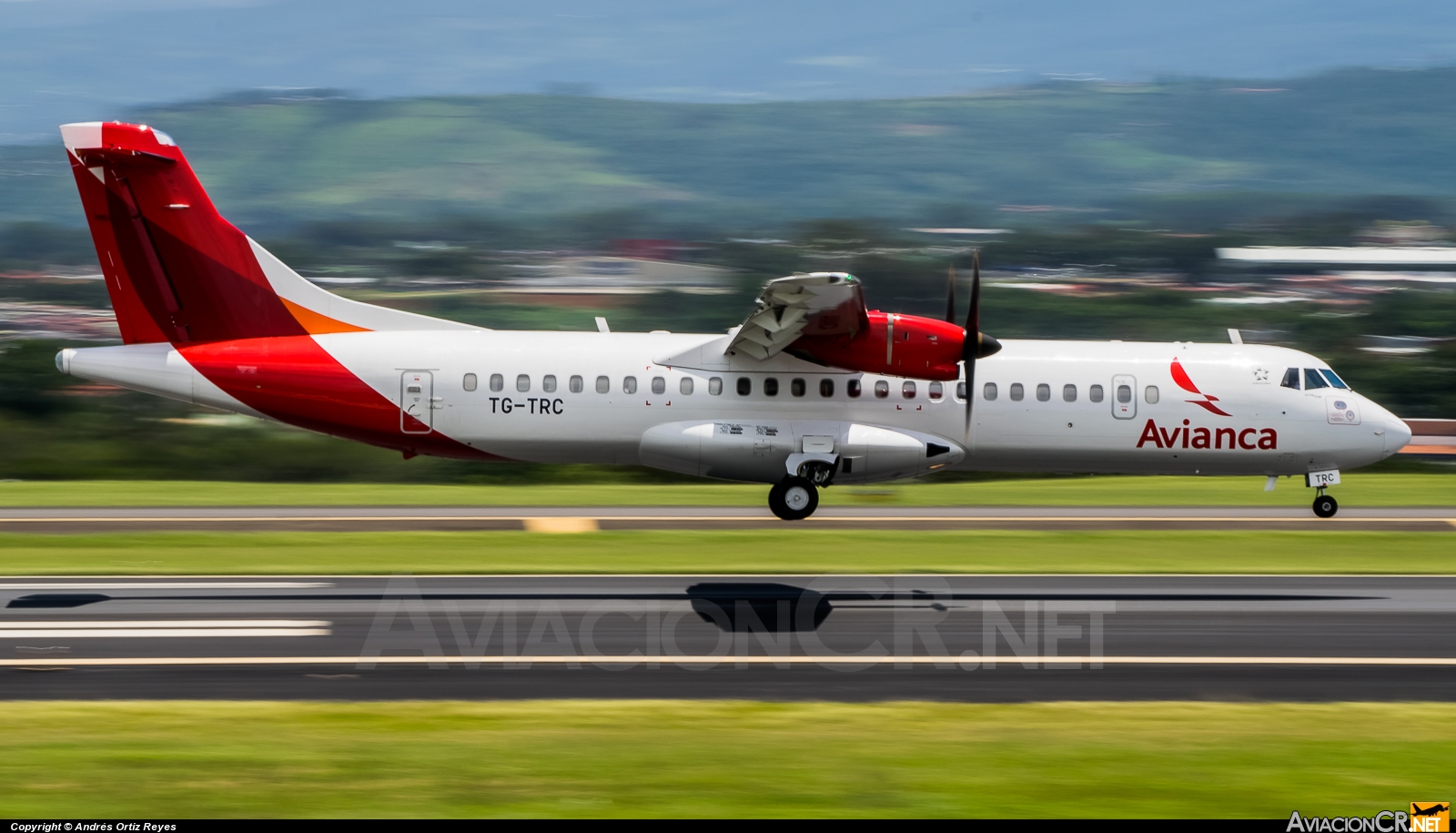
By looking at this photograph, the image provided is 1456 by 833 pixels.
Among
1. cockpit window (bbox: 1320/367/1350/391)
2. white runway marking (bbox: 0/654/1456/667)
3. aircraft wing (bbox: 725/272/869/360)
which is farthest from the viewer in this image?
cockpit window (bbox: 1320/367/1350/391)

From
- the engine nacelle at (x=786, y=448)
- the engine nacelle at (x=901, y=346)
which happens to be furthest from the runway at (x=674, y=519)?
the engine nacelle at (x=901, y=346)

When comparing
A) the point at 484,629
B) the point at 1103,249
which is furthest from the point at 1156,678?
the point at 1103,249

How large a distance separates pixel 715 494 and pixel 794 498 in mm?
12348

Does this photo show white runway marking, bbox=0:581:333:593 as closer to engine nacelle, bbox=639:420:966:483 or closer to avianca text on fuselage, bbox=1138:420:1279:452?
engine nacelle, bbox=639:420:966:483

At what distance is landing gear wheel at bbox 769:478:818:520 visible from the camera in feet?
72.6

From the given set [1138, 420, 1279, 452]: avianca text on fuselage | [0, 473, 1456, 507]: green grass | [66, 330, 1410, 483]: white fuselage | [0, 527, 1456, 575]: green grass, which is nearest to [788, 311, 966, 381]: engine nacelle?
[66, 330, 1410, 483]: white fuselage

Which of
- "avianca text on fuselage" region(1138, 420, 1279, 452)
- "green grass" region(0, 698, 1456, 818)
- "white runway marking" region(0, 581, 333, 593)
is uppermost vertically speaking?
"avianca text on fuselage" region(1138, 420, 1279, 452)

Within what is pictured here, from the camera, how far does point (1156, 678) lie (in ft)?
45.8

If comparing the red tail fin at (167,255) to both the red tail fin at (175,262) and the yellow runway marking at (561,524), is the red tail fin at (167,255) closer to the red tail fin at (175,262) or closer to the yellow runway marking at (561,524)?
the red tail fin at (175,262)

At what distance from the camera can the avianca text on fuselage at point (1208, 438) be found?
2277 centimetres

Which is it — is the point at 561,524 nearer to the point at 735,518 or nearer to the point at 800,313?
the point at 735,518

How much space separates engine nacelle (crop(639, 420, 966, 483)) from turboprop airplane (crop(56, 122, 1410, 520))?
0.11ft

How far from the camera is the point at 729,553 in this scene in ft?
76.9

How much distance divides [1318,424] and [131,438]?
Result: 124 feet
